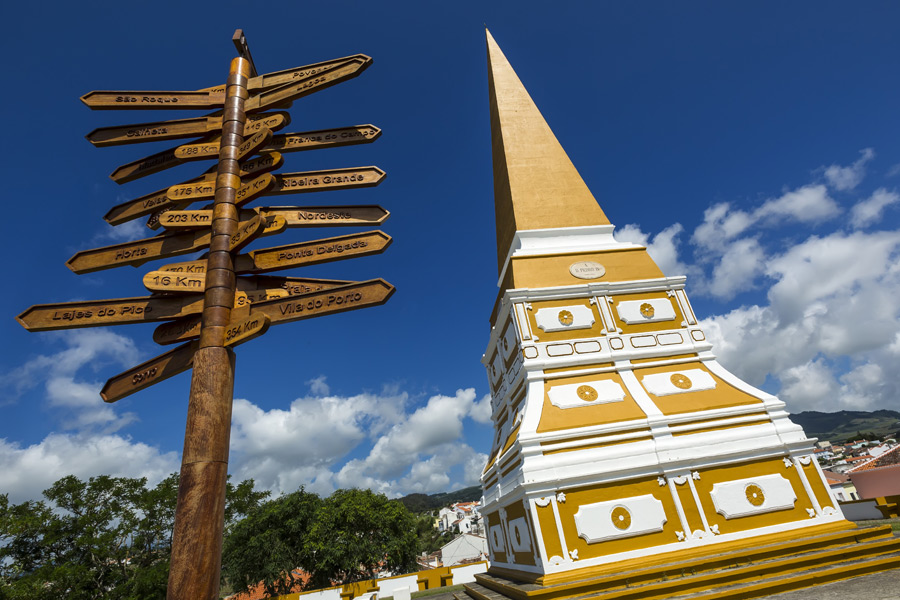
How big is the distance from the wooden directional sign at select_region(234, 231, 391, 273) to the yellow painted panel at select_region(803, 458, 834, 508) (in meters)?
10.9

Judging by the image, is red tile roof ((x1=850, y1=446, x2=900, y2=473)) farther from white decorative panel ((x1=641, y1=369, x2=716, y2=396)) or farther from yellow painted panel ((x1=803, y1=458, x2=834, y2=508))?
white decorative panel ((x1=641, y1=369, x2=716, y2=396))

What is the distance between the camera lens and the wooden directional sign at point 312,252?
3809 mm

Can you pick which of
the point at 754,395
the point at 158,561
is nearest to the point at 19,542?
the point at 158,561

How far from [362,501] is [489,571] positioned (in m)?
21.1

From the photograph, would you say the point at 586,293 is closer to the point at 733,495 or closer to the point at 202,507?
the point at 733,495

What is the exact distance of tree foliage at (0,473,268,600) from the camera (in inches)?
834

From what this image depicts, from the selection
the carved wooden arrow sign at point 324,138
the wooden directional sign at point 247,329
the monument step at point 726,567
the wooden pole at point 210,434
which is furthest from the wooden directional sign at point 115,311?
the monument step at point 726,567

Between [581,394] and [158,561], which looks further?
[158,561]

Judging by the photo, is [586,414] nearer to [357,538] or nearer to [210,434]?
[210,434]

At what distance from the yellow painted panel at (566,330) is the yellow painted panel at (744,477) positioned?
3.97 m

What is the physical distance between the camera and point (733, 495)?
935 centimetres

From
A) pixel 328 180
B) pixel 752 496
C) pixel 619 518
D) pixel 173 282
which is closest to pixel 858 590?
pixel 752 496

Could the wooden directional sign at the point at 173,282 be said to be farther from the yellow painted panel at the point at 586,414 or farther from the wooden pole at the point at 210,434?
the yellow painted panel at the point at 586,414

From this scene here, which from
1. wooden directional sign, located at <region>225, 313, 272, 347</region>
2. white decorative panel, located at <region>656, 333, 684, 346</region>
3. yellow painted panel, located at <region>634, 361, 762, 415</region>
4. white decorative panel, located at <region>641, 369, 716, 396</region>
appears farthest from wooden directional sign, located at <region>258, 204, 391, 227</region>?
white decorative panel, located at <region>656, 333, 684, 346</region>
